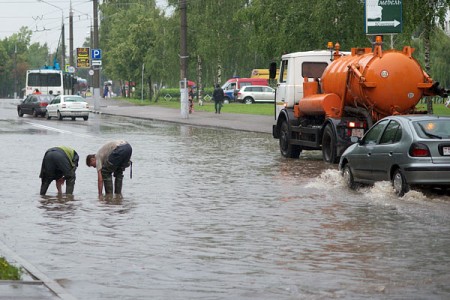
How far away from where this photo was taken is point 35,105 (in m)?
63.6

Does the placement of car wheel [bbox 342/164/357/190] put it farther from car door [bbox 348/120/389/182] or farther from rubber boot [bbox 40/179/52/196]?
rubber boot [bbox 40/179/52/196]

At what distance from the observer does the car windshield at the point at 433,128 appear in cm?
1831

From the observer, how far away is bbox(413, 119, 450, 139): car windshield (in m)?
18.3

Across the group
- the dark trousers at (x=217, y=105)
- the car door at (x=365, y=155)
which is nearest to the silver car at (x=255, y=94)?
the dark trousers at (x=217, y=105)

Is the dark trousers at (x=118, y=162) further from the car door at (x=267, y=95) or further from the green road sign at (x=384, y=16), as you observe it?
the car door at (x=267, y=95)

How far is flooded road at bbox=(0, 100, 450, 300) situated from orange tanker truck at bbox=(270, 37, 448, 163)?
2.40 metres

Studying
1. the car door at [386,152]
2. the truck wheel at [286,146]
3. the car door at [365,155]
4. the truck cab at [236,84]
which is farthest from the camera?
the truck cab at [236,84]

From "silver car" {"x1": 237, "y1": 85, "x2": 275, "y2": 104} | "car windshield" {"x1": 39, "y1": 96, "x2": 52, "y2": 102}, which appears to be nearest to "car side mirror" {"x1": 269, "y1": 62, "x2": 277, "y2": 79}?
"car windshield" {"x1": 39, "y1": 96, "x2": 52, "y2": 102}

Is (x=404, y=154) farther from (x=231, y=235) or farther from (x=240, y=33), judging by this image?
(x=240, y=33)

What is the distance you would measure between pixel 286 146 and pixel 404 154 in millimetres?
12111

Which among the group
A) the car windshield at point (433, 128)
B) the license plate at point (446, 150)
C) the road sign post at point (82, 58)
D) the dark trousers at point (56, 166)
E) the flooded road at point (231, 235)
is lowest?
the flooded road at point (231, 235)

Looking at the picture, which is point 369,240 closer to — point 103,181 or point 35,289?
A: point 35,289

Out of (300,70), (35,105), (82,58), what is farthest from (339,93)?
(82,58)

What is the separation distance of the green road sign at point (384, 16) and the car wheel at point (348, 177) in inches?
530
